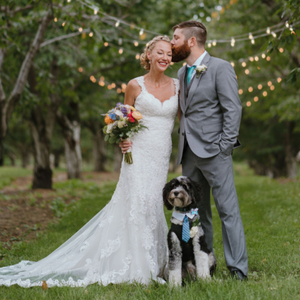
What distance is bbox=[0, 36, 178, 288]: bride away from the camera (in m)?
3.63

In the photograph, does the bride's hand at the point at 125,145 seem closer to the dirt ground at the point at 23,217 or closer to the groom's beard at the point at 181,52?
the groom's beard at the point at 181,52

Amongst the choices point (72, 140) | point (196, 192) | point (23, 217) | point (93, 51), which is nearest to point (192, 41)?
point (196, 192)

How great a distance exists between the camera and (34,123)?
1061cm

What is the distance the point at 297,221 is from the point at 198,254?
322 cm

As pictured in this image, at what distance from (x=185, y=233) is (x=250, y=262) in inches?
47.5

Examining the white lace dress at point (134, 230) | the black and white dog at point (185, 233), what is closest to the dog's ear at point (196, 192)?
the black and white dog at point (185, 233)

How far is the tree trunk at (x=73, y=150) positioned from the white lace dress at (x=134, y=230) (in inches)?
421

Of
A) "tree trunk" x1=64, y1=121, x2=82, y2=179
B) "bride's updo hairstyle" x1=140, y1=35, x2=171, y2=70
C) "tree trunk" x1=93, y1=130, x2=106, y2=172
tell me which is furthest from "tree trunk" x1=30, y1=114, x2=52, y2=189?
"tree trunk" x1=93, y1=130, x2=106, y2=172

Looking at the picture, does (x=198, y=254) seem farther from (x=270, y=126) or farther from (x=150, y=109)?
(x=270, y=126)

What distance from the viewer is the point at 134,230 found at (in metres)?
3.70

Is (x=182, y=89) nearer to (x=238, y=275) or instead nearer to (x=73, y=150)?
→ (x=238, y=275)

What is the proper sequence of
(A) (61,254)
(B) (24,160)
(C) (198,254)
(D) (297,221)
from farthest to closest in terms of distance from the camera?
(B) (24,160) → (D) (297,221) → (A) (61,254) → (C) (198,254)

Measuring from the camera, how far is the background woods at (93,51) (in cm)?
708

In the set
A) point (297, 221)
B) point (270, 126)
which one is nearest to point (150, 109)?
point (297, 221)
